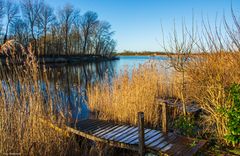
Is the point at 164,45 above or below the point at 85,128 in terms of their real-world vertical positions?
above

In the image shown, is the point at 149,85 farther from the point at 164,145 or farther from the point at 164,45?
the point at 164,145

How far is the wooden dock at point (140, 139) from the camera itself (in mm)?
2680

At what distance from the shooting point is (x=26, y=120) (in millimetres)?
2910

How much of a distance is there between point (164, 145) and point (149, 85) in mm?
2351

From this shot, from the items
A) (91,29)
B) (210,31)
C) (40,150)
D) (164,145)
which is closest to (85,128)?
(40,150)

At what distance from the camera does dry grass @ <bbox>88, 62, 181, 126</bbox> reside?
4438mm

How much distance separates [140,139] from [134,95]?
188 cm

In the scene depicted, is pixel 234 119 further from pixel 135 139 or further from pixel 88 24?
pixel 88 24

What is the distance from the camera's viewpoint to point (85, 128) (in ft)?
12.7

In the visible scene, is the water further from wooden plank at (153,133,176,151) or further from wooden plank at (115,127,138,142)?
wooden plank at (153,133,176,151)

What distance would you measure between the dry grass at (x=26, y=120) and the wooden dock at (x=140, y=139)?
563mm

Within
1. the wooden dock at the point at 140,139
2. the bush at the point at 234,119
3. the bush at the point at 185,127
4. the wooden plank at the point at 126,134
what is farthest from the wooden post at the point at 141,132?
the bush at the point at 234,119

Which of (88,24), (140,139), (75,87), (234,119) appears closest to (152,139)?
(140,139)

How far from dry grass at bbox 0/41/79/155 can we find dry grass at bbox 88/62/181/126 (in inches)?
62.3
